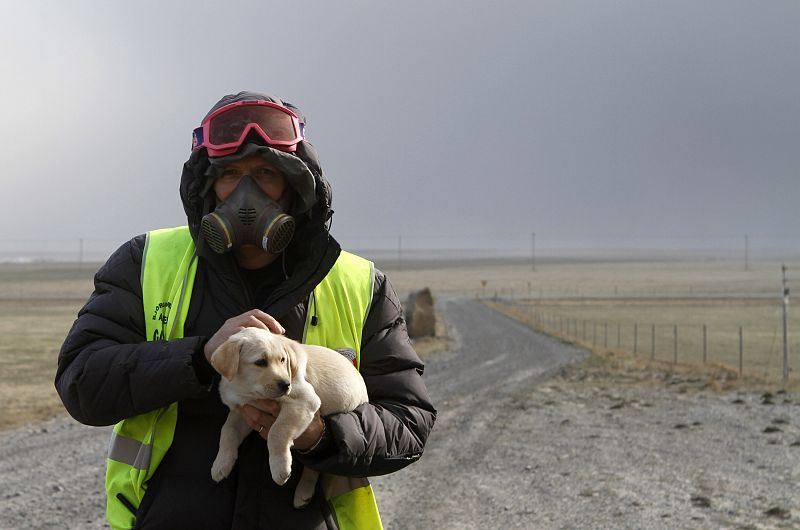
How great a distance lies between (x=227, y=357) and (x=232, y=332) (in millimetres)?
106

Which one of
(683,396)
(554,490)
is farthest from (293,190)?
(683,396)

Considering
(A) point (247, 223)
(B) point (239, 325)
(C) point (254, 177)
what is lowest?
(B) point (239, 325)

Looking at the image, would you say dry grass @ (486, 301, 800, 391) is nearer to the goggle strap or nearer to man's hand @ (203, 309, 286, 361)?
the goggle strap

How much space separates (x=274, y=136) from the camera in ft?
10.9

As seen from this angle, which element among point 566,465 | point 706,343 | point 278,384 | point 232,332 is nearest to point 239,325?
point 232,332

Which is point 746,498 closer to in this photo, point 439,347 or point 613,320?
point 439,347

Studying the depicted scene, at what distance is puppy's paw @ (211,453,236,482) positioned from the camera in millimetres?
2955

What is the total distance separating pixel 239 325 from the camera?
279 centimetres

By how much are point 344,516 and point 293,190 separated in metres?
1.39

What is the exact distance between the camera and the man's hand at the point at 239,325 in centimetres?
280

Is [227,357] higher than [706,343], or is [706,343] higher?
[227,357]

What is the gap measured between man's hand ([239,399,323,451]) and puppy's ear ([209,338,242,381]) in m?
0.20

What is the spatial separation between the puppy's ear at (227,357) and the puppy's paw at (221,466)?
1.08 feet

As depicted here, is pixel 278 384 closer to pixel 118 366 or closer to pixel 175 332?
pixel 175 332
